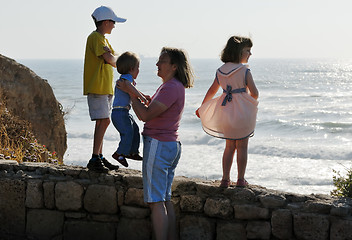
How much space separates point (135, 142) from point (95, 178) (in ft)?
2.37

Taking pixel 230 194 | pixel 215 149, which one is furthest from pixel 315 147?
pixel 230 194

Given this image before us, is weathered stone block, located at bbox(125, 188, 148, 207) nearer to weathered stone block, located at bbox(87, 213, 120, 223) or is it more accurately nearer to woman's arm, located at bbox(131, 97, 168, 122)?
weathered stone block, located at bbox(87, 213, 120, 223)

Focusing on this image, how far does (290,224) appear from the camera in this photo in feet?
14.1

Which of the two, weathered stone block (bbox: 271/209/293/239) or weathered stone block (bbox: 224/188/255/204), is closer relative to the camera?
weathered stone block (bbox: 271/209/293/239)

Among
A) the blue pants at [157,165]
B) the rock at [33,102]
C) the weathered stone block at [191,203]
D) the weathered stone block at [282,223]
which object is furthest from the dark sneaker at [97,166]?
the rock at [33,102]

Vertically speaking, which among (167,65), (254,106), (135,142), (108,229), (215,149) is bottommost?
(215,149)

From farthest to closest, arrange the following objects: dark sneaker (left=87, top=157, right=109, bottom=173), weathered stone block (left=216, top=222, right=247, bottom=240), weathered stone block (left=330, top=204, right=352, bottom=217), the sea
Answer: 1. the sea
2. dark sneaker (left=87, top=157, right=109, bottom=173)
3. weathered stone block (left=216, top=222, right=247, bottom=240)
4. weathered stone block (left=330, top=204, right=352, bottom=217)

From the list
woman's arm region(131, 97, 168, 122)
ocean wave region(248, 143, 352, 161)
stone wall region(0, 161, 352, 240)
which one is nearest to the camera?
woman's arm region(131, 97, 168, 122)

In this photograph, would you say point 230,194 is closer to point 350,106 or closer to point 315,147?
point 315,147

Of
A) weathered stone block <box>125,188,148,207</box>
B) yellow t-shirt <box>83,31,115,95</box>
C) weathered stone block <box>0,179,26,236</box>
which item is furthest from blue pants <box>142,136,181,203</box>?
weathered stone block <box>0,179,26,236</box>

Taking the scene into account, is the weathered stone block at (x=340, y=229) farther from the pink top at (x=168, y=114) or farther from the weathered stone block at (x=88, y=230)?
the weathered stone block at (x=88, y=230)

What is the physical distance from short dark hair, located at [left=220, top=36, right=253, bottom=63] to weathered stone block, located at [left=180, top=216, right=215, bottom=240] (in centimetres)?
137

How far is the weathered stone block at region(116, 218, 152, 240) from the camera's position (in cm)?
474

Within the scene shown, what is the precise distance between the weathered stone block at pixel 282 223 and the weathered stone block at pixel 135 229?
1.10 meters
